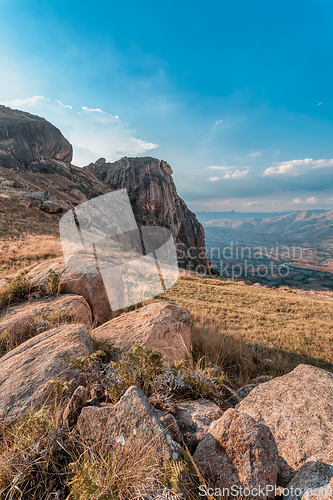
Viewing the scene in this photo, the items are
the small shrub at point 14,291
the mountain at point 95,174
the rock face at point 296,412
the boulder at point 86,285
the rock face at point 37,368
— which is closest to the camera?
the rock face at point 296,412

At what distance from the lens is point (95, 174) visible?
91438 mm

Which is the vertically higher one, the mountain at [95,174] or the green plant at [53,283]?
the mountain at [95,174]

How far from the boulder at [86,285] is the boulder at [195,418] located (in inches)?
153

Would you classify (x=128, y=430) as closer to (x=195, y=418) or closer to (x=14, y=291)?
(x=195, y=418)

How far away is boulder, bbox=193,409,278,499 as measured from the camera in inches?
60.9

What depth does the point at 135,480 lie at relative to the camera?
1.41 m

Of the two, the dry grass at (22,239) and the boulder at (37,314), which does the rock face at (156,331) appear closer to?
the boulder at (37,314)

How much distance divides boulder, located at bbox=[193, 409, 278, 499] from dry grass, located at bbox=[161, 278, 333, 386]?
7.41 feet

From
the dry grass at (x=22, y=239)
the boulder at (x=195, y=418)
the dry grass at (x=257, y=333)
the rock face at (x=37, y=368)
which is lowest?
the dry grass at (x=257, y=333)

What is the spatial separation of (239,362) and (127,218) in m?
51.0

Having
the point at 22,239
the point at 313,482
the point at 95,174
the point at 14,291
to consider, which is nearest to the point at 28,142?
the point at 95,174

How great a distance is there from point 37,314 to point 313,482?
4.83 m

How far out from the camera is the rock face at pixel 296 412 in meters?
1.93

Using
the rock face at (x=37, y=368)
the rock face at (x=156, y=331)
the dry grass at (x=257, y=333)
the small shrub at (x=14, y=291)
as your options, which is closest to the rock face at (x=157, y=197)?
the dry grass at (x=257, y=333)
